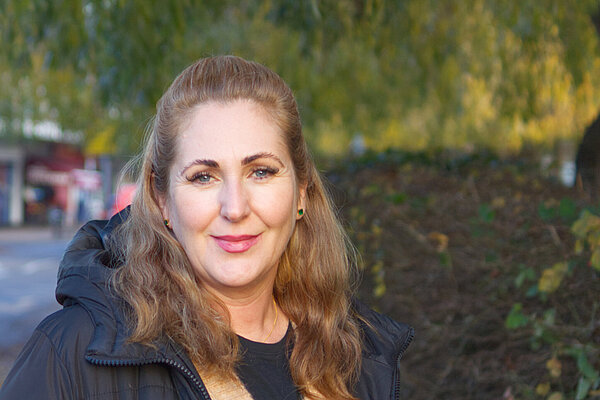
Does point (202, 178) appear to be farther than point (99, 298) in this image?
Yes

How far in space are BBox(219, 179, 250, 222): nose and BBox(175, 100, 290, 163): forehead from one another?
0.25 ft

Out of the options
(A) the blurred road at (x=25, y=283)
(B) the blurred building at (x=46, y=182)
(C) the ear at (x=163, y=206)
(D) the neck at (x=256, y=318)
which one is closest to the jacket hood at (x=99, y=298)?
(C) the ear at (x=163, y=206)

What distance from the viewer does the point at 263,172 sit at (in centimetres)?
175

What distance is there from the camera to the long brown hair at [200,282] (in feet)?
5.48

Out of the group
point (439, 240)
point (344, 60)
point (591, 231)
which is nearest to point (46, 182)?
point (344, 60)

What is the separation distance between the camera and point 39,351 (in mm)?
1396

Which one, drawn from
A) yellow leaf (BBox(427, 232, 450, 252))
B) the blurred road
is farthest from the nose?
yellow leaf (BBox(427, 232, 450, 252))

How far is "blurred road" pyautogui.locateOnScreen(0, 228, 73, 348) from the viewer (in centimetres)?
775

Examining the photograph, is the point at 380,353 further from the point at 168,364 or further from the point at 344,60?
the point at 344,60

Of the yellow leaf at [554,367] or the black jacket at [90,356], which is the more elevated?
the black jacket at [90,356]

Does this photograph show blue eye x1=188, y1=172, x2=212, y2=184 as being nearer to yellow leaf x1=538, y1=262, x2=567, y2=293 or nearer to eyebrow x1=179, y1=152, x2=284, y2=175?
eyebrow x1=179, y1=152, x2=284, y2=175

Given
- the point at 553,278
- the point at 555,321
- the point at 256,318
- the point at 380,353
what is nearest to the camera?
the point at 256,318

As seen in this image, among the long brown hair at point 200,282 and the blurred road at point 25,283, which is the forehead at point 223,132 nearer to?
the long brown hair at point 200,282

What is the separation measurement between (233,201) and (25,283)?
1104cm
